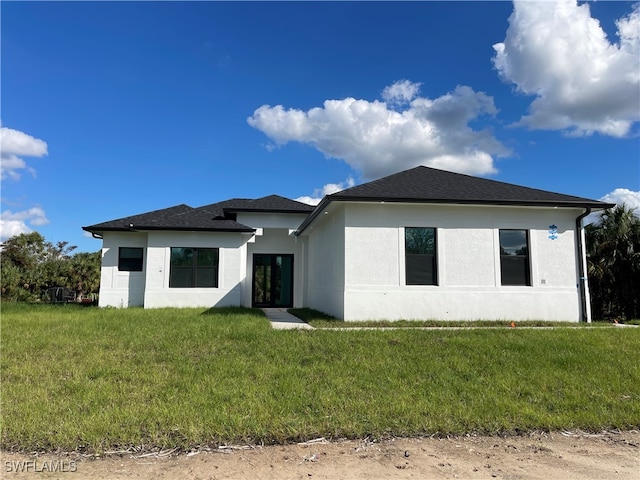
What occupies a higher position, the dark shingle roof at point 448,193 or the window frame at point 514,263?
the dark shingle roof at point 448,193

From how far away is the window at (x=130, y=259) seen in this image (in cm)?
1720

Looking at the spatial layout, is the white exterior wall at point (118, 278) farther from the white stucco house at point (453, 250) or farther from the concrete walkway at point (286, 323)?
the white stucco house at point (453, 250)

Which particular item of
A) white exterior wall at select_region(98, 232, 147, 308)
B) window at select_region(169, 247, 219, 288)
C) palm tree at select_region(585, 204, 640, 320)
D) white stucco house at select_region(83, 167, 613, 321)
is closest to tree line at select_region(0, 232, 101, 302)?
white exterior wall at select_region(98, 232, 147, 308)

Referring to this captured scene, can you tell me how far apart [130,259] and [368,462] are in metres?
16.1

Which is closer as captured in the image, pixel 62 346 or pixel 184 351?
pixel 184 351

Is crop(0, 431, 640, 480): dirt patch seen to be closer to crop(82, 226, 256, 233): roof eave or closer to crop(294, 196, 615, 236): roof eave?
crop(294, 196, 615, 236): roof eave

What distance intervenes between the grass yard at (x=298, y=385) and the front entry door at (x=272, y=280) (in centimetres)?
915

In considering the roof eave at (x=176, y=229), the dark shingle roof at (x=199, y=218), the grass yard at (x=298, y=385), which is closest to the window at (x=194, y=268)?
the roof eave at (x=176, y=229)

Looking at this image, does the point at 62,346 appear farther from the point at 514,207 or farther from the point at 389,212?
the point at 514,207

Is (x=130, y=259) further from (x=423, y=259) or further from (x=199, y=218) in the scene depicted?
(x=423, y=259)

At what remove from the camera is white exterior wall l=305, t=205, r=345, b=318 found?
11.8m

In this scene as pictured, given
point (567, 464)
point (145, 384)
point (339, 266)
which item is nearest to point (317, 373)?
point (145, 384)

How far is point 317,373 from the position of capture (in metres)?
6.04

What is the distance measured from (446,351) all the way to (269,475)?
15.6 ft
